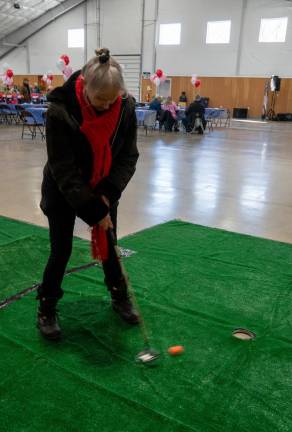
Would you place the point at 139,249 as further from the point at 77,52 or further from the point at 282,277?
the point at 77,52

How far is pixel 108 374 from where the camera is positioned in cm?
187

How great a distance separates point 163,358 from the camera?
6.56 ft

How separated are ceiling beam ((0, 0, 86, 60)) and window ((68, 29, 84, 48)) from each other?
1.26 metres

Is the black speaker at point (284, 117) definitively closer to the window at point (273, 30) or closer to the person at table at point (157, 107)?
the window at point (273, 30)

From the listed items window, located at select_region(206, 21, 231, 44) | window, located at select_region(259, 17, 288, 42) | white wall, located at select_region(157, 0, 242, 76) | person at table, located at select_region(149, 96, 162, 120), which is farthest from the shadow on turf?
window, located at select_region(206, 21, 231, 44)

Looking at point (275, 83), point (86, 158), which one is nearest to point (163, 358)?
point (86, 158)

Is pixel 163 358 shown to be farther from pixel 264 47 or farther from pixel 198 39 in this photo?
pixel 198 39

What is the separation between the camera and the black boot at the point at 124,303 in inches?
90.1

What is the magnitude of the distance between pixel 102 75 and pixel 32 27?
28.7 meters

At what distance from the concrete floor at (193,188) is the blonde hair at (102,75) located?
7.24ft

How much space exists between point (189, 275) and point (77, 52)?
82.8ft

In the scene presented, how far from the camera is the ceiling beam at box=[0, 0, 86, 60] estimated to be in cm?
2441

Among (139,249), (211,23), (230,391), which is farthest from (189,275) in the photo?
(211,23)

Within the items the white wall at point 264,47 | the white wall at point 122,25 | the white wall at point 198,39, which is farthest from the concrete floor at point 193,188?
the white wall at point 122,25
